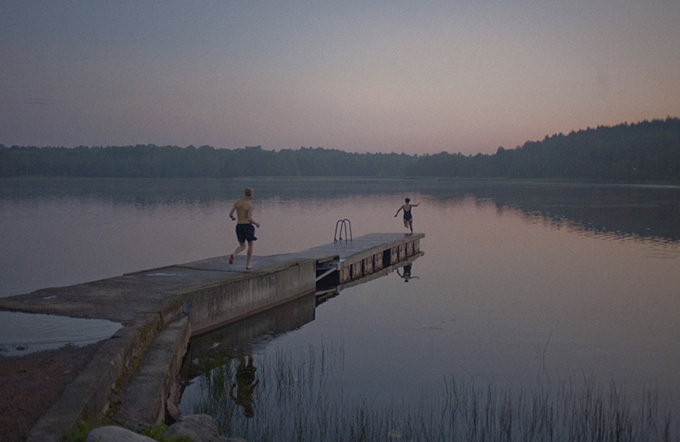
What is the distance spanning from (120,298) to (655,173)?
152 m

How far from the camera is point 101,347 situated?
25.4 ft

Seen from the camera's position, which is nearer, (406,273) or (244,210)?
(244,210)

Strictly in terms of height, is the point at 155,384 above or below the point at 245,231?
below

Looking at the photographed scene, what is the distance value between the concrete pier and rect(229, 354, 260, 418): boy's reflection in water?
40.1 inches

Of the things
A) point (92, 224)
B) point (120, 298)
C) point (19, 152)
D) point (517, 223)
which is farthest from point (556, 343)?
point (19, 152)

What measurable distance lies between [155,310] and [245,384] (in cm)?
203

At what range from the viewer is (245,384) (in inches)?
404

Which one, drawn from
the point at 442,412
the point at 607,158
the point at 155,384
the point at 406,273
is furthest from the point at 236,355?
the point at 607,158

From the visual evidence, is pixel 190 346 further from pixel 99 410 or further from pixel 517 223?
pixel 517 223

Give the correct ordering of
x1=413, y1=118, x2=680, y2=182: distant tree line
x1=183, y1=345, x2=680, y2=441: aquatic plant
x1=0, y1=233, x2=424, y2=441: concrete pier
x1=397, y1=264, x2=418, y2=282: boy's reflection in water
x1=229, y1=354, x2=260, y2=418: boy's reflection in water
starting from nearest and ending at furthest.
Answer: x1=0, y1=233, x2=424, y2=441: concrete pier
x1=183, y1=345, x2=680, y2=441: aquatic plant
x1=229, y1=354, x2=260, y2=418: boy's reflection in water
x1=397, y1=264, x2=418, y2=282: boy's reflection in water
x1=413, y1=118, x2=680, y2=182: distant tree line

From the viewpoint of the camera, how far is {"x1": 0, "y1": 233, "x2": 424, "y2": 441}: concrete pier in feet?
21.2

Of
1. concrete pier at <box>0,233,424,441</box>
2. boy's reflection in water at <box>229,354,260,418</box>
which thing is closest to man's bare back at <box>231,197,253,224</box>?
concrete pier at <box>0,233,424,441</box>

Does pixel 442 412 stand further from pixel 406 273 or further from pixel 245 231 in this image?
pixel 406 273

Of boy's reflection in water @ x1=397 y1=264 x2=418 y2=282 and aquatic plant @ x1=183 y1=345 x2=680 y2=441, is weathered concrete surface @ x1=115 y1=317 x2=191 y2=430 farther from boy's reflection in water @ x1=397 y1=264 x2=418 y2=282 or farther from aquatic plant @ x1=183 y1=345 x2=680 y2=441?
boy's reflection in water @ x1=397 y1=264 x2=418 y2=282
